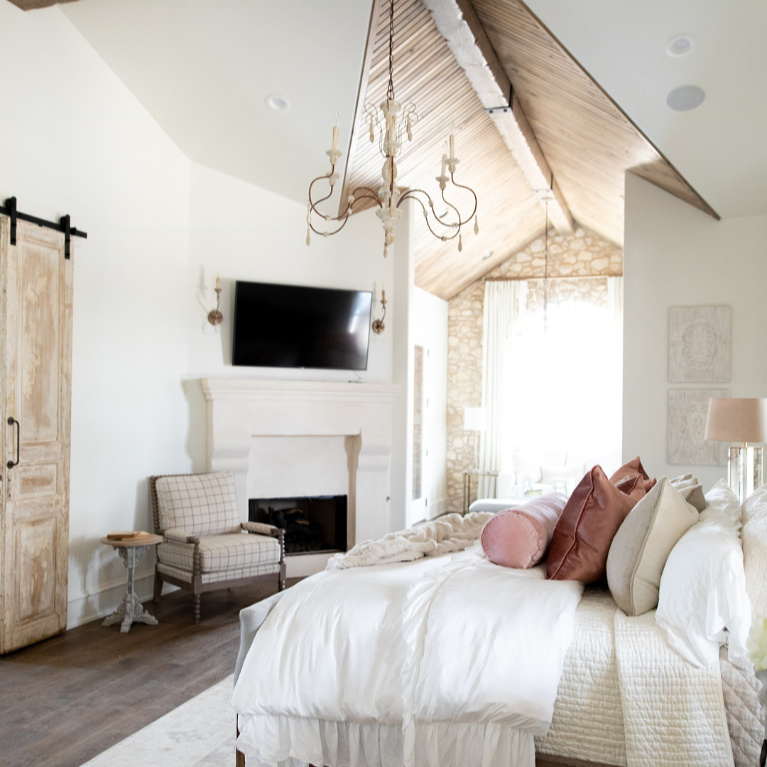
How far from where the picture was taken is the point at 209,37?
4.25m

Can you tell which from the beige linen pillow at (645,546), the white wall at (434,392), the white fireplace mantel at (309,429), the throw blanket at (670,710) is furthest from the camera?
the white wall at (434,392)

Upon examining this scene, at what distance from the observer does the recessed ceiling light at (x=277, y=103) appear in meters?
4.68

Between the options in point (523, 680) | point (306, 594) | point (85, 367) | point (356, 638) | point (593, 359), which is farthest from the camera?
point (593, 359)

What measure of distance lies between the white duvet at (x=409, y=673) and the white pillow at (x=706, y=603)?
30cm

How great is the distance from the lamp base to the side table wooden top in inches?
131

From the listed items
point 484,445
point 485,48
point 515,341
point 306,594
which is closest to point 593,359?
point 515,341

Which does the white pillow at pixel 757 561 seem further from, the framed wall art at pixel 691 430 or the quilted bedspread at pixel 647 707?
the framed wall art at pixel 691 430

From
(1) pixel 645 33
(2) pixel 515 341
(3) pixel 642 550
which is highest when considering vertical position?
(1) pixel 645 33

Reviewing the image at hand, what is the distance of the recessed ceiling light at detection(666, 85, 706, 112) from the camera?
145 inches

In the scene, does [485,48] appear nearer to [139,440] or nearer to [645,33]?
[645,33]

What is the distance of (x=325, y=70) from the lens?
435cm

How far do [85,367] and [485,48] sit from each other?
10.5 ft

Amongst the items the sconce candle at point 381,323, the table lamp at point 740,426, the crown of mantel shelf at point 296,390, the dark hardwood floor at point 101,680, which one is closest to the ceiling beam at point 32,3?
the crown of mantel shelf at point 296,390

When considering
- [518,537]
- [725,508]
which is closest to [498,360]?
[725,508]
